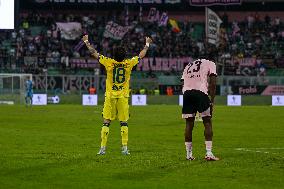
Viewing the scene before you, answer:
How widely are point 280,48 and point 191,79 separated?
53.1 meters

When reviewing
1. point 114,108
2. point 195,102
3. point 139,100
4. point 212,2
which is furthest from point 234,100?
point 195,102

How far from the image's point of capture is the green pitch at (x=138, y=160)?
12.3 m

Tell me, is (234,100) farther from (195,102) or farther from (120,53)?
(195,102)

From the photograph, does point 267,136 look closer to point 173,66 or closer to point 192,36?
point 173,66

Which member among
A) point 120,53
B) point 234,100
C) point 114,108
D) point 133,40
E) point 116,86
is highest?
point 133,40

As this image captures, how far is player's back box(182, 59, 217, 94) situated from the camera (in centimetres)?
1588

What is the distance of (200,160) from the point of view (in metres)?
15.9

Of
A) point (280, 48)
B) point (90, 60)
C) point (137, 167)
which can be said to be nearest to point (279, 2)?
point (280, 48)

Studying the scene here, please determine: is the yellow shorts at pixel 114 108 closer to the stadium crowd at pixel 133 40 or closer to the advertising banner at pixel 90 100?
the advertising banner at pixel 90 100

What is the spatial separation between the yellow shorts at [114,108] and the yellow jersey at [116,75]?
0.12 metres

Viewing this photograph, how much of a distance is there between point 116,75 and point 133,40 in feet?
167

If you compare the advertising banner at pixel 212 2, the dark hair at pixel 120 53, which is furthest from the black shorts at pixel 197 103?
the advertising banner at pixel 212 2

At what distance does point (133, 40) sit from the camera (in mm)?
68062

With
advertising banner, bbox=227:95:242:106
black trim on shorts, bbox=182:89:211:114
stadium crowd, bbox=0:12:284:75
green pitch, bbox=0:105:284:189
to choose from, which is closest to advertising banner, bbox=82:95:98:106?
stadium crowd, bbox=0:12:284:75
